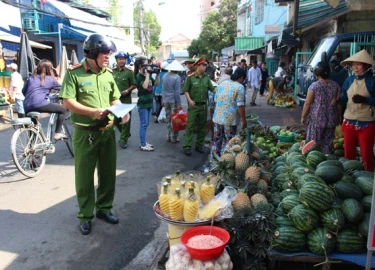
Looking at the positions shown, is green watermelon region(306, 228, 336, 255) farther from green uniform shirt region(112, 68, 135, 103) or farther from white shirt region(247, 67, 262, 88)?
white shirt region(247, 67, 262, 88)

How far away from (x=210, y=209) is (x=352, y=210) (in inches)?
48.5

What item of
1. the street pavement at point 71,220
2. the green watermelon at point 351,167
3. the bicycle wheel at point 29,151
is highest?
the green watermelon at point 351,167

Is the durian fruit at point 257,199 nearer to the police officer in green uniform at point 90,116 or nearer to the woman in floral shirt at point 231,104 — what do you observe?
the police officer in green uniform at point 90,116

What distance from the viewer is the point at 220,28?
48906 mm

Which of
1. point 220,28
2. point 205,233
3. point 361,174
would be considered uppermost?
point 220,28

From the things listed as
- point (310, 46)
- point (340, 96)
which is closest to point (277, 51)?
point (310, 46)

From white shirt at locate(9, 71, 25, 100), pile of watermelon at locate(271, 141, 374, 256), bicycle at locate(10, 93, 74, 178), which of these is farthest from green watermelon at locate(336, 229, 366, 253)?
white shirt at locate(9, 71, 25, 100)

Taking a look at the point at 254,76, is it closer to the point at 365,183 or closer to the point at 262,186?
the point at 262,186

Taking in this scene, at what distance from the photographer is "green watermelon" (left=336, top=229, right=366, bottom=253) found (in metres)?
2.94

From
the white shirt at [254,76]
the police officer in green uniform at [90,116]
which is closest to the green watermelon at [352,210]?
the police officer in green uniform at [90,116]

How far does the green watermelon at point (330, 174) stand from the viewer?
343cm

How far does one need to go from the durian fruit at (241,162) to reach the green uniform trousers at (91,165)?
152 cm

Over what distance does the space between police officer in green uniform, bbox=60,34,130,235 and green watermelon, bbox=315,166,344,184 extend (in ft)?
7.42

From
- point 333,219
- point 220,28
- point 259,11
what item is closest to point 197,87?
point 333,219
